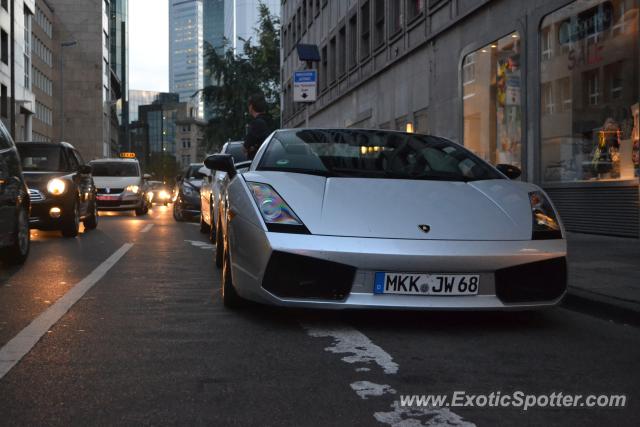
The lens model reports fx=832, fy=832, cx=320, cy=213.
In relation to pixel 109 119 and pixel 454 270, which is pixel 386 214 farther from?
pixel 109 119

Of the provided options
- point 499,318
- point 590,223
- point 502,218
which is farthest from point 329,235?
point 590,223

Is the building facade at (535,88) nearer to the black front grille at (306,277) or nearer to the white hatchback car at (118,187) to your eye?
the white hatchback car at (118,187)

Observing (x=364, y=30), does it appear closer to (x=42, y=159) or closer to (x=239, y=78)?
(x=42, y=159)

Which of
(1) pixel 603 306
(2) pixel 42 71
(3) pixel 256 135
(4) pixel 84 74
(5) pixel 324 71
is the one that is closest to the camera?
(1) pixel 603 306

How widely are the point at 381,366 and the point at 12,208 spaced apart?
223 inches

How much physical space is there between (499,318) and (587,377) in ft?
5.00

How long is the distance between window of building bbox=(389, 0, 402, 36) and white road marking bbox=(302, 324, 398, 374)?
64.5 feet

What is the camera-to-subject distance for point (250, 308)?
5.50 metres

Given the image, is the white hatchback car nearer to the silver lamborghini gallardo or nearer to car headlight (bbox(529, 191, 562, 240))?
the silver lamborghini gallardo

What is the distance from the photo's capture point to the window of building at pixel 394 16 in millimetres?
23703

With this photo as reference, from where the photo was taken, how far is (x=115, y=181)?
22.9m

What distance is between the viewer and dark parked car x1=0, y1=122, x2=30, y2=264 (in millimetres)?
8086

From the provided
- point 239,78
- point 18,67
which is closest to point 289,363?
point 239,78

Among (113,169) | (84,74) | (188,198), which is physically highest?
(84,74)
